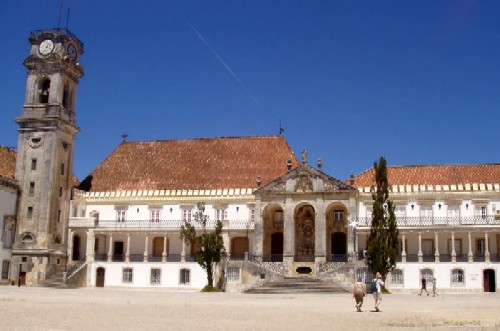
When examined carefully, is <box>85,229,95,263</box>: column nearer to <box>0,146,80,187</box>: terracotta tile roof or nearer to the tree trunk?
<box>0,146,80,187</box>: terracotta tile roof

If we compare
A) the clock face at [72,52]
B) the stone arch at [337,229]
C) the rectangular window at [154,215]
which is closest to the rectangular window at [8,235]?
the rectangular window at [154,215]

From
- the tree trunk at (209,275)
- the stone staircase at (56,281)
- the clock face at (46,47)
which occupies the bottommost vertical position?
the stone staircase at (56,281)

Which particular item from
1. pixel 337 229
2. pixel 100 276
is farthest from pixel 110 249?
pixel 337 229

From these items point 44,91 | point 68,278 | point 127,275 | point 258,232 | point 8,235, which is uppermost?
point 44,91

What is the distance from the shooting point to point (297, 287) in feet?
129

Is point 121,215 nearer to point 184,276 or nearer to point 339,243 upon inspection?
point 184,276

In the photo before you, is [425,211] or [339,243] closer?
[425,211]

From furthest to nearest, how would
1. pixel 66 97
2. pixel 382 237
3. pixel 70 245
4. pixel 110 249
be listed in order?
pixel 66 97, pixel 70 245, pixel 110 249, pixel 382 237

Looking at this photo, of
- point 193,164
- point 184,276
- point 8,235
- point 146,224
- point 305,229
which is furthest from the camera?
point 193,164

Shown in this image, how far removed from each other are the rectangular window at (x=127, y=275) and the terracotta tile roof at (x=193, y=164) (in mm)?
7445

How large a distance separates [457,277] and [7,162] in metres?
35.9

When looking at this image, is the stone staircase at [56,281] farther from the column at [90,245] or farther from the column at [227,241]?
the column at [227,241]

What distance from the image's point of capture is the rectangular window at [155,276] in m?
48.8

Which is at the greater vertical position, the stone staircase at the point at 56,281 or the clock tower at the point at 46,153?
the clock tower at the point at 46,153
